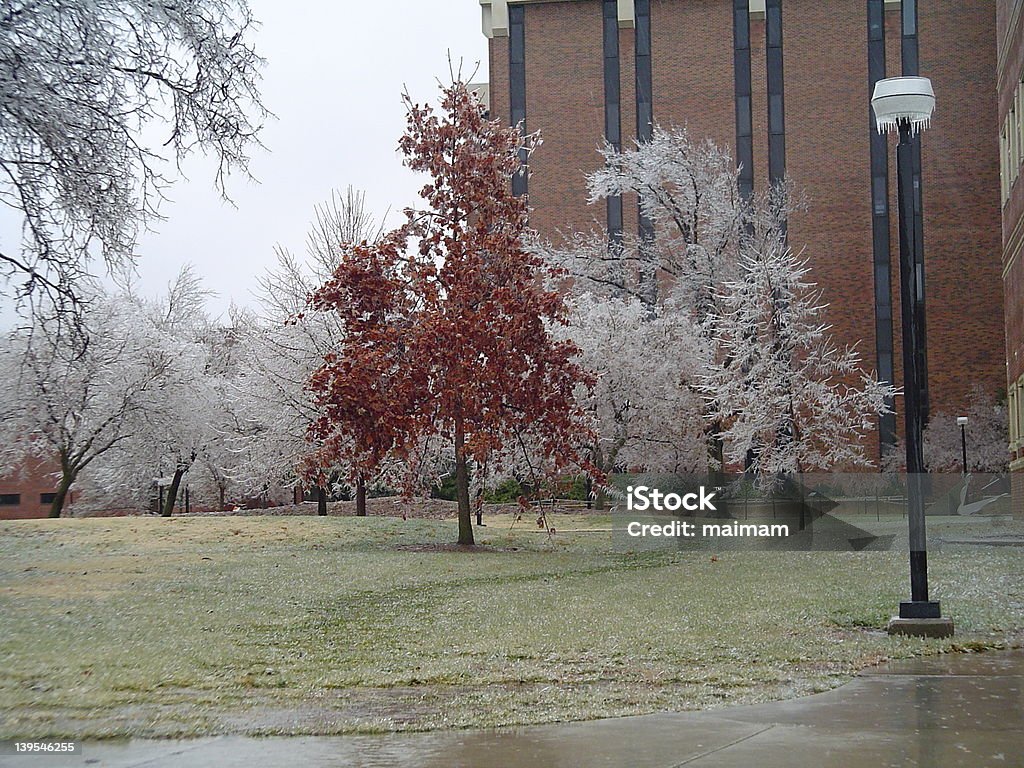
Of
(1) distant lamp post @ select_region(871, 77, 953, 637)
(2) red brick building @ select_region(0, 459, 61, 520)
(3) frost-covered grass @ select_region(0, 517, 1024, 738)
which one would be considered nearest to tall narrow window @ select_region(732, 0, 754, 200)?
(3) frost-covered grass @ select_region(0, 517, 1024, 738)

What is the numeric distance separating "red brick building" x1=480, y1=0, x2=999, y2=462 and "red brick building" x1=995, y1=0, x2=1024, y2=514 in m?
18.0

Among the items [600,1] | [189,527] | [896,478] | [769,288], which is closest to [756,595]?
[189,527]

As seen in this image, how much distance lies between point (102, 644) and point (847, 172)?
48.4 meters

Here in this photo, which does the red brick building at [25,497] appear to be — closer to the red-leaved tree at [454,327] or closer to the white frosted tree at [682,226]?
the white frosted tree at [682,226]

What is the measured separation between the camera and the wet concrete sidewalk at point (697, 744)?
6156 millimetres

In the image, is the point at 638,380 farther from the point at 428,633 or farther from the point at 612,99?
the point at 612,99

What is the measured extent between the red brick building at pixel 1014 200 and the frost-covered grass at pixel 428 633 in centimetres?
1140

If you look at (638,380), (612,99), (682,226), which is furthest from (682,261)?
(612,99)

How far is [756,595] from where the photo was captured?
1495 centimetres

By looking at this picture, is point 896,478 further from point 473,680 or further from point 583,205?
point 473,680

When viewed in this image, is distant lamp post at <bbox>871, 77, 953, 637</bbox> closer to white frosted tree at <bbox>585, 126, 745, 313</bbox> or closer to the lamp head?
the lamp head

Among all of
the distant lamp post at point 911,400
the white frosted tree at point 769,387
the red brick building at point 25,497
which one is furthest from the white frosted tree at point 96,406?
the distant lamp post at point 911,400

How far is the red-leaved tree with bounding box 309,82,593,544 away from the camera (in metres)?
23.2

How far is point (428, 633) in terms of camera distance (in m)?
11.8
